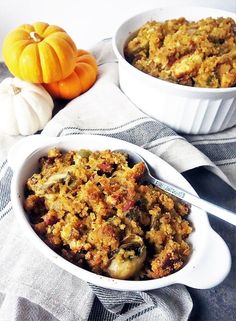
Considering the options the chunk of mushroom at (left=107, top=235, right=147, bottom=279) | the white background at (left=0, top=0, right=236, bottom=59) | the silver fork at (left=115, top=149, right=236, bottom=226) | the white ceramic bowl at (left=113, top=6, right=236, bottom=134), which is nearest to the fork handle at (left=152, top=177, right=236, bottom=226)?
the silver fork at (left=115, top=149, right=236, bottom=226)

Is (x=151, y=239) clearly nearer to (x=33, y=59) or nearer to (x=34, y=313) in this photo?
(x=34, y=313)

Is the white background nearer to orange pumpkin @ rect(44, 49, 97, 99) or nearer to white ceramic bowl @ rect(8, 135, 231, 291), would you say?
orange pumpkin @ rect(44, 49, 97, 99)

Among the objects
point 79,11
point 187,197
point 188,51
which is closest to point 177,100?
point 188,51

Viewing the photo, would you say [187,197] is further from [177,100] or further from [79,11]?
[79,11]

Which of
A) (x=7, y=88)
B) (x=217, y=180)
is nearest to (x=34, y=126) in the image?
(x=7, y=88)

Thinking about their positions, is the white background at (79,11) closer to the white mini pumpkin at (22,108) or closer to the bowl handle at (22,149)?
the white mini pumpkin at (22,108)

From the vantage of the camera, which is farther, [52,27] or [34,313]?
[52,27]

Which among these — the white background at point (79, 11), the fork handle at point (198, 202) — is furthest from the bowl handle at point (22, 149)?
the white background at point (79, 11)
